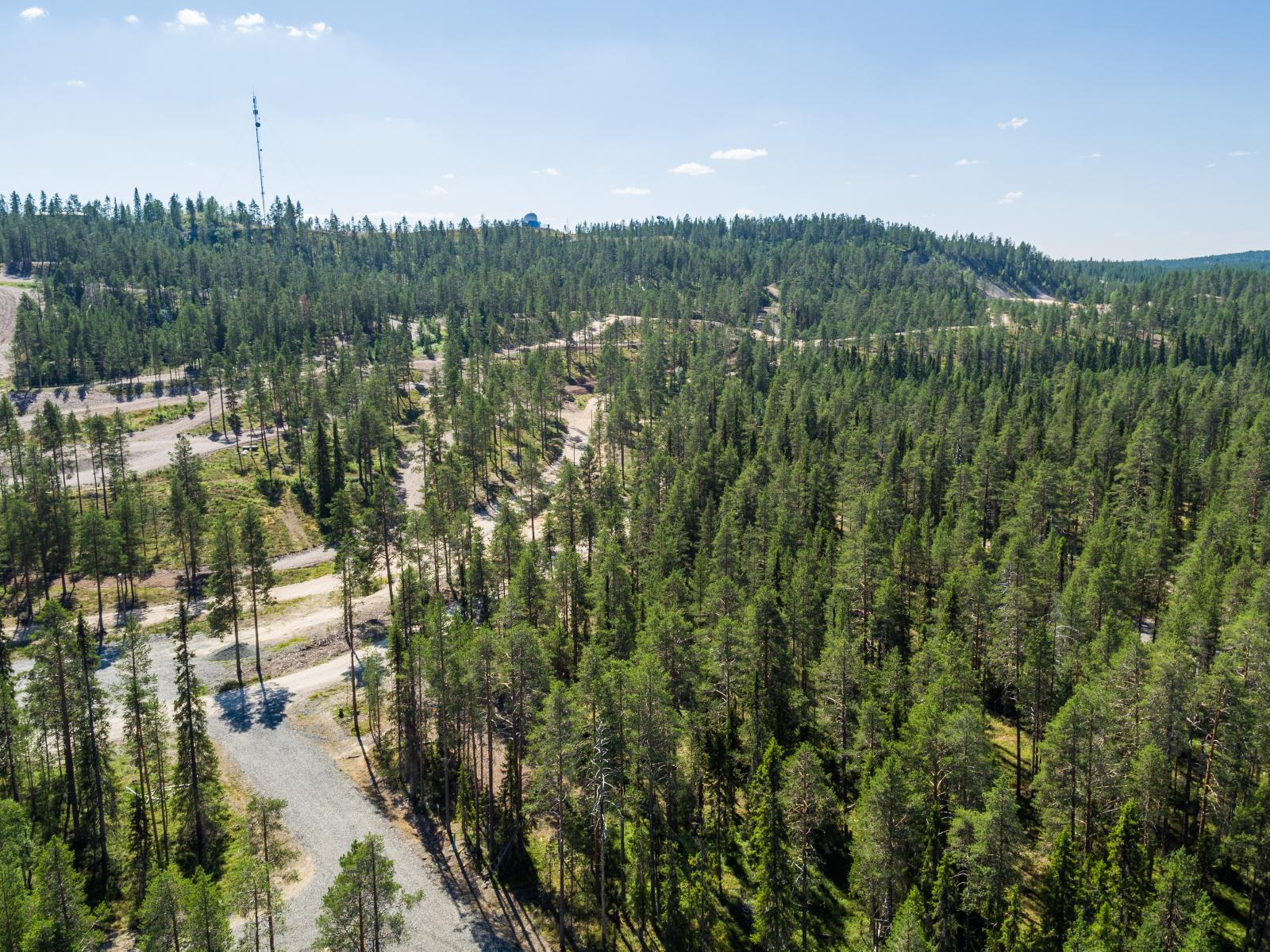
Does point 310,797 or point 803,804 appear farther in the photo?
point 310,797

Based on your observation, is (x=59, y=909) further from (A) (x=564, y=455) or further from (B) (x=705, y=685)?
(A) (x=564, y=455)

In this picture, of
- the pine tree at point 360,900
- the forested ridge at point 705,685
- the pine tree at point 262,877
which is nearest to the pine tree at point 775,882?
the forested ridge at point 705,685

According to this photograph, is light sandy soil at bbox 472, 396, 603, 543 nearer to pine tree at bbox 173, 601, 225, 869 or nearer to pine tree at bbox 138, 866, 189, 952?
pine tree at bbox 173, 601, 225, 869

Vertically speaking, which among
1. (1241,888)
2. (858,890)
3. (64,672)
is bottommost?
(1241,888)

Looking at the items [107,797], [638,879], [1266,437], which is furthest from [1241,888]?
[1266,437]

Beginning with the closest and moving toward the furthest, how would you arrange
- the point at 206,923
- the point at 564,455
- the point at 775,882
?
the point at 206,923 < the point at 775,882 < the point at 564,455

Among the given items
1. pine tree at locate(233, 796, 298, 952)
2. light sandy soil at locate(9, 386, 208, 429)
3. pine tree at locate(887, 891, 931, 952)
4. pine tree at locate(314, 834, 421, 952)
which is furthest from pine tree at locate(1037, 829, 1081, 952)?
light sandy soil at locate(9, 386, 208, 429)

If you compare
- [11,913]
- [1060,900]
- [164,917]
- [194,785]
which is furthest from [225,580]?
[1060,900]

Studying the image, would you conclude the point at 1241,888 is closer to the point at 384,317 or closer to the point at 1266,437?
the point at 1266,437

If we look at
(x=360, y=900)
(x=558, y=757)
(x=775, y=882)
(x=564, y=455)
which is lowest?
(x=775, y=882)

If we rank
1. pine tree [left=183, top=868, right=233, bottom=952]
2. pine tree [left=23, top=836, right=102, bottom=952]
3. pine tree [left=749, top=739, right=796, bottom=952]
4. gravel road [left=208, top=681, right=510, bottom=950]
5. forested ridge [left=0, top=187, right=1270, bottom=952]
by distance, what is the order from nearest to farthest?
pine tree [left=183, top=868, right=233, bottom=952] < pine tree [left=23, top=836, right=102, bottom=952] < pine tree [left=749, top=739, right=796, bottom=952] < forested ridge [left=0, top=187, right=1270, bottom=952] < gravel road [left=208, top=681, right=510, bottom=950]

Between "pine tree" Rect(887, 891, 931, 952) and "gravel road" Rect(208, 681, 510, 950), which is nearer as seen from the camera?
"pine tree" Rect(887, 891, 931, 952)
